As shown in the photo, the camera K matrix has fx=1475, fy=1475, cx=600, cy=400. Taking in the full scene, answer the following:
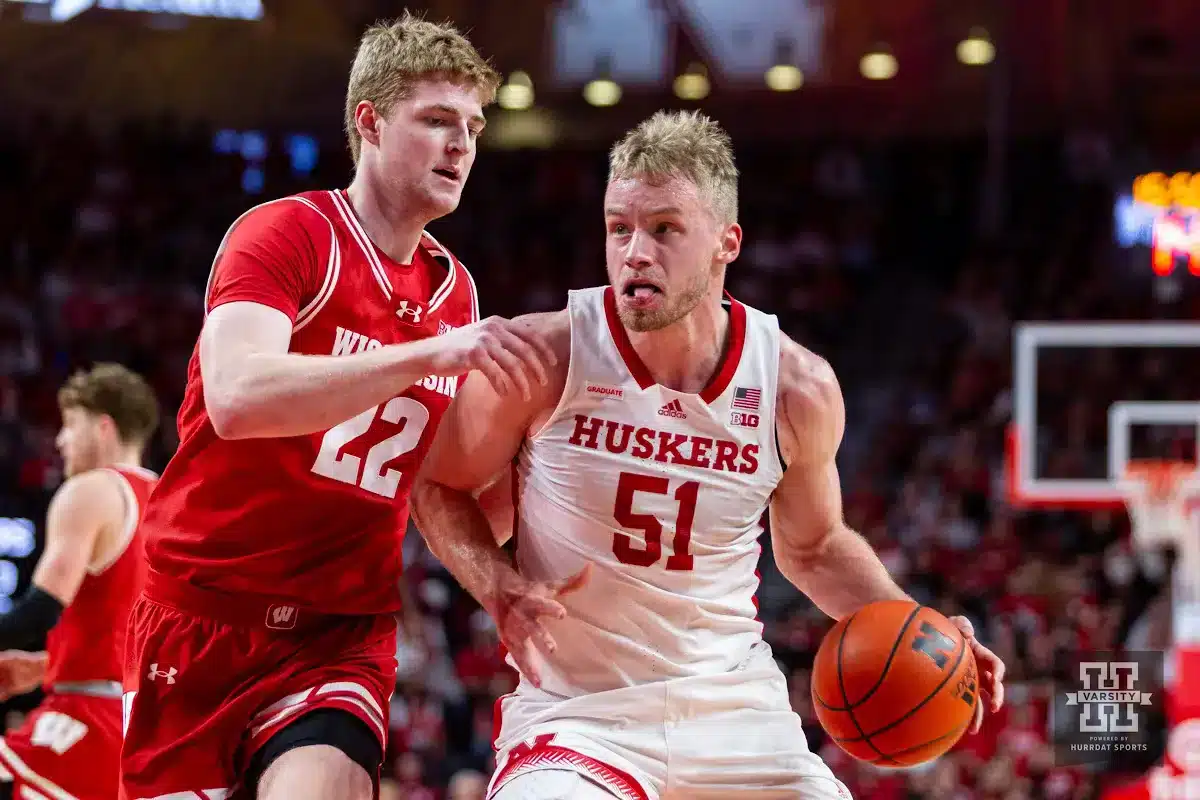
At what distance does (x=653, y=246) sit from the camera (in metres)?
3.54

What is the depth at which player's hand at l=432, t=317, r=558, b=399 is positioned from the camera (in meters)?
2.96

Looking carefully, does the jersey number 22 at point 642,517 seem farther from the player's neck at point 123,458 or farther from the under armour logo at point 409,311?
the player's neck at point 123,458

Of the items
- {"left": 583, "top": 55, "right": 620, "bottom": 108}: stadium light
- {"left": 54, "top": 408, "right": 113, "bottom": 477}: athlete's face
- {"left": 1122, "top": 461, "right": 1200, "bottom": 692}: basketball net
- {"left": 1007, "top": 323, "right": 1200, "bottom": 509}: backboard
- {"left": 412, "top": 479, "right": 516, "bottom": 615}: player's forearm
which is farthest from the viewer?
{"left": 583, "top": 55, "right": 620, "bottom": 108}: stadium light

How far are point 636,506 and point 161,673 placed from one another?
4.06 ft

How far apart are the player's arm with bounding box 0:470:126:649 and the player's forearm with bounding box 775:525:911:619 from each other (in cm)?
250

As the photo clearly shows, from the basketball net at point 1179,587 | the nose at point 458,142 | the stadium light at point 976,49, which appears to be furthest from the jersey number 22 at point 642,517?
→ the stadium light at point 976,49

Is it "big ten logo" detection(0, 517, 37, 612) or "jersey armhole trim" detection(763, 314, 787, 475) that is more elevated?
"jersey armhole trim" detection(763, 314, 787, 475)

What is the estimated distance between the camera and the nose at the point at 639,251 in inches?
138

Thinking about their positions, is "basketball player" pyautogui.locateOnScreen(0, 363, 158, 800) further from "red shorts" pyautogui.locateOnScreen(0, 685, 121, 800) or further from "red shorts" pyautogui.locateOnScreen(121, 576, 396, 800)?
"red shorts" pyautogui.locateOnScreen(121, 576, 396, 800)

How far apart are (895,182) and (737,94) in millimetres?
2316

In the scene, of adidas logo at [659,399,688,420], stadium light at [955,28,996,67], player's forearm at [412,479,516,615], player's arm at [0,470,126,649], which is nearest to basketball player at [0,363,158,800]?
player's arm at [0,470,126,649]

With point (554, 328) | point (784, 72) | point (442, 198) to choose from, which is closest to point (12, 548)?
point (784, 72)

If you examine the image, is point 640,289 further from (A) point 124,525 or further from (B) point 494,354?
(A) point 124,525

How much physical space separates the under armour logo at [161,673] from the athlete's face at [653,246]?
4.60 feet
